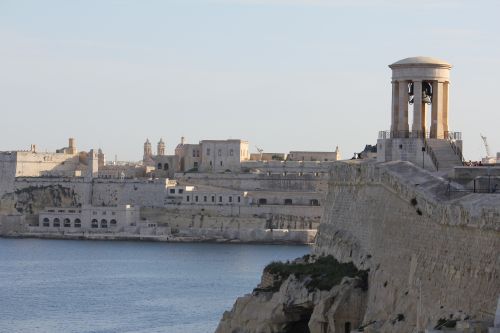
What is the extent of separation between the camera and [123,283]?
2009 inches

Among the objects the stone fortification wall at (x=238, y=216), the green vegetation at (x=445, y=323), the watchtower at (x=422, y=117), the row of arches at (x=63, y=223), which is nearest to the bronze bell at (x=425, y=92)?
the watchtower at (x=422, y=117)

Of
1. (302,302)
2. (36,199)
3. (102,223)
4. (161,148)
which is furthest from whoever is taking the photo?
(161,148)

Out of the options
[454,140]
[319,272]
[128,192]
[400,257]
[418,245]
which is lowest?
[319,272]

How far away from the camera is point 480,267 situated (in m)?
16.4

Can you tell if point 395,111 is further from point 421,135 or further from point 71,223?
point 71,223

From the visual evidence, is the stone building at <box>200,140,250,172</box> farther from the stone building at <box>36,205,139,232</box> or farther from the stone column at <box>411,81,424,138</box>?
the stone column at <box>411,81,424,138</box>

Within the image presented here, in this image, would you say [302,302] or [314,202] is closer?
[302,302]

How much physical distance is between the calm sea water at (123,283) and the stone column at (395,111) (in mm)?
9601

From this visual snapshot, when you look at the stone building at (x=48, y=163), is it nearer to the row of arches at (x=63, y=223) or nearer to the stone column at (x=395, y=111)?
the row of arches at (x=63, y=223)

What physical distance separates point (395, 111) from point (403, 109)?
194mm

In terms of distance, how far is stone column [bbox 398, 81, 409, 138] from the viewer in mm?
25688

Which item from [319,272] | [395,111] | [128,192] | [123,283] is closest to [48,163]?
[128,192]

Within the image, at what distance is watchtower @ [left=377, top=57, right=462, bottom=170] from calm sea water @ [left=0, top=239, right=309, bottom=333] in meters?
9.75

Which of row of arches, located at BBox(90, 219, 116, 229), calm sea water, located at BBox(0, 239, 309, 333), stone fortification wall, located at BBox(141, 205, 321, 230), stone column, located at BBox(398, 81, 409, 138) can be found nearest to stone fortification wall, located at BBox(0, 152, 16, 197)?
row of arches, located at BBox(90, 219, 116, 229)
